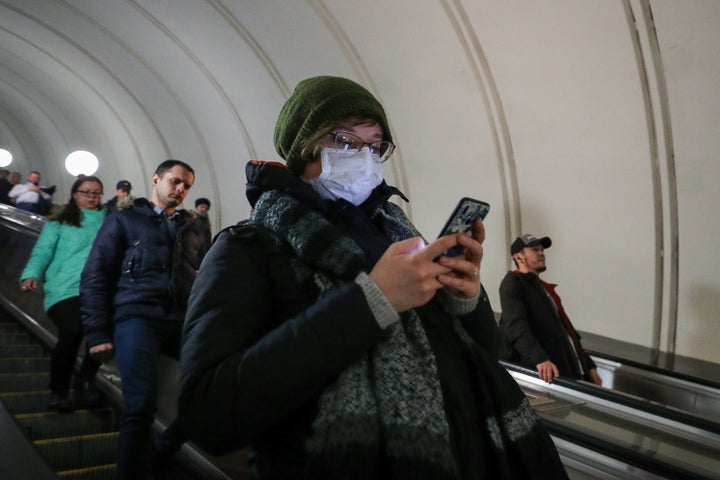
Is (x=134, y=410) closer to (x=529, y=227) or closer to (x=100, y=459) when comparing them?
(x=100, y=459)

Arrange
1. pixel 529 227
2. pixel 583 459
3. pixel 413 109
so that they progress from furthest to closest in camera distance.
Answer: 1. pixel 413 109
2. pixel 529 227
3. pixel 583 459

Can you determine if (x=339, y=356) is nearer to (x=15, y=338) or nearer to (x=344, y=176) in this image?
(x=344, y=176)

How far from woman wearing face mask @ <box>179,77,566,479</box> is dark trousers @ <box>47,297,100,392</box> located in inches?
Result: 127

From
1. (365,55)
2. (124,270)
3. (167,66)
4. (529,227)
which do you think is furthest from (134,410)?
(167,66)

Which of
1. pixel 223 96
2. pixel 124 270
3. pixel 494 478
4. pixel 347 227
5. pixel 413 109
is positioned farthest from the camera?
pixel 223 96

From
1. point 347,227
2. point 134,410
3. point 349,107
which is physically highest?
point 349,107

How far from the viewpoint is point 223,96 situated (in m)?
12.3

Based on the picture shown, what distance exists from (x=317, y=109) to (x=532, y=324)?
3442 millimetres

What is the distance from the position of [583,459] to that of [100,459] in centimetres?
295

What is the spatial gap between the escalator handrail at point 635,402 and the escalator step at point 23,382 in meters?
3.86

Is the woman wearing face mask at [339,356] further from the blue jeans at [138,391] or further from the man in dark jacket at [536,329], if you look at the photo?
the man in dark jacket at [536,329]

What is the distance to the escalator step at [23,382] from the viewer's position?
15.0 ft

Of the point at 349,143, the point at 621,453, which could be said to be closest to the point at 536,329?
the point at 621,453

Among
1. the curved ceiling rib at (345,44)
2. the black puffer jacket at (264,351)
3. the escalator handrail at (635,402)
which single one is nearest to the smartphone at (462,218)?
the black puffer jacket at (264,351)
